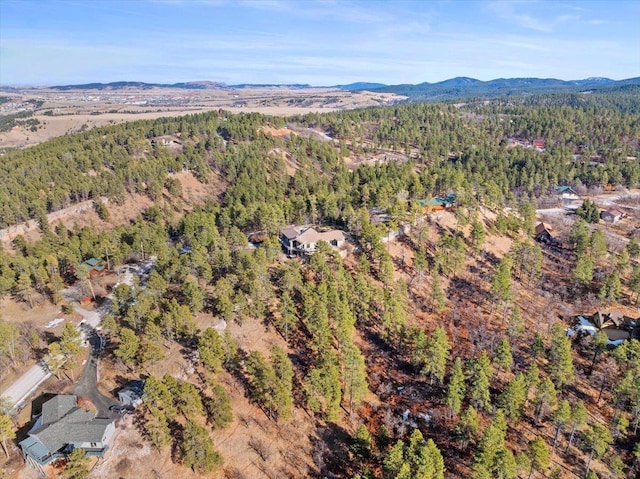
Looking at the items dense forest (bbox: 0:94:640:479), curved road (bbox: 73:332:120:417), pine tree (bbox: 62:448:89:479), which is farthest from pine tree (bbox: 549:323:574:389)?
pine tree (bbox: 62:448:89:479)

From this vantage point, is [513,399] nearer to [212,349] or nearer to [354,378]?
[354,378]

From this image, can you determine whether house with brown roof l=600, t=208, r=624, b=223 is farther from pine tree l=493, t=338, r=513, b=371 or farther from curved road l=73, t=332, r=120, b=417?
curved road l=73, t=332, r=120, b=417

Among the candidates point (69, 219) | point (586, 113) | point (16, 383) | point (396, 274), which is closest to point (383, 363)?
point (396, 274)

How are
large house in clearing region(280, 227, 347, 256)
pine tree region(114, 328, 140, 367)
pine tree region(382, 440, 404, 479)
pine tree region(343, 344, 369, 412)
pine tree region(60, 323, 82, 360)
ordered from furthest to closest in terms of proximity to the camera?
large house in clearing region(280, 227, 347, 256) < pine tree region(60, 323, 82, 360) < pine tree region(114, 328, 140, 367) < pine tree region(343, 344, 369, 412) < pine tree region(382, 440, 404, 479)

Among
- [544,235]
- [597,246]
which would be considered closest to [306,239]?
[597,246]

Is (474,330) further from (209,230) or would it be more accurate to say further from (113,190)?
(113,190)

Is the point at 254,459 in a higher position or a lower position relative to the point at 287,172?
lower
